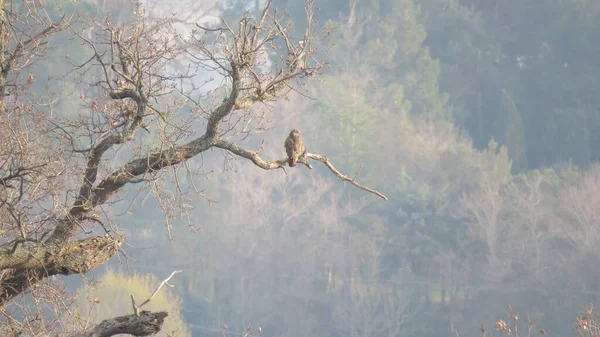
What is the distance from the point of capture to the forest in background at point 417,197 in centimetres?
3819

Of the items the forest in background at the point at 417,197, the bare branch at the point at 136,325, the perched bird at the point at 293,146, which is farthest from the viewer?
the forest in background at the point at 417,197

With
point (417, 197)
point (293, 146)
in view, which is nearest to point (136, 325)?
point (293, 146)

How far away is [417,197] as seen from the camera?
40.7m

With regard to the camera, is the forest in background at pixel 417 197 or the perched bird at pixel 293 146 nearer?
the perched bird at pixel 293 146

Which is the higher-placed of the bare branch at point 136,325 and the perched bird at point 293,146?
the perched bird at point 293,146

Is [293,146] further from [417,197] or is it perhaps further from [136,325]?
[417,197]

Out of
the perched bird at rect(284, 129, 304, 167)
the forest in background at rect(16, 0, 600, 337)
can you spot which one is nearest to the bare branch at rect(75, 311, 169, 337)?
the perched bird at rect(284, 129, 304, 167)

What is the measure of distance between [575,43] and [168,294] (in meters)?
24.1

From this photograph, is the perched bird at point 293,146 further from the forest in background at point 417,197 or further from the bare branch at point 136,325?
the forest in background at point 417,197

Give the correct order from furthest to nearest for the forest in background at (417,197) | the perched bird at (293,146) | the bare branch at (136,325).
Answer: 1. the forest in background at (417,197)
2. the perched bird at (293,146)
3. the bare branch at (136,325)

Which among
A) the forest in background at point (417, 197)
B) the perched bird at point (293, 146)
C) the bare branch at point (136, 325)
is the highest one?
the forest in background at point (417, 197)

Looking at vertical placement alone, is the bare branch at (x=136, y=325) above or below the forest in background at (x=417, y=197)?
below

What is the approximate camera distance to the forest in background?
38188 mm

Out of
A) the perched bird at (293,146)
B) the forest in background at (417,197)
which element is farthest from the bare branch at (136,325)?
the forest in background at (417,197)
